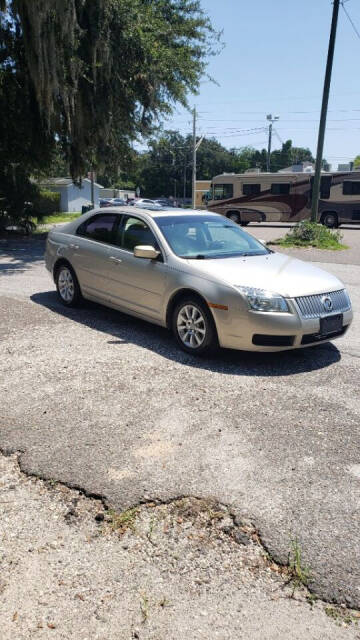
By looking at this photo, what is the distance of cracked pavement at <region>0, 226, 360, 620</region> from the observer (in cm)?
297

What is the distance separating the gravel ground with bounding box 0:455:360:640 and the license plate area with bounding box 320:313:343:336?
2788mm

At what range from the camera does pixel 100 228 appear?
7.18 m

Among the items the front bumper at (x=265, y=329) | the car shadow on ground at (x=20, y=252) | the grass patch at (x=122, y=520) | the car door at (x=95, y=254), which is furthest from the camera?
the car shadow on ground at (x=20, y=252)

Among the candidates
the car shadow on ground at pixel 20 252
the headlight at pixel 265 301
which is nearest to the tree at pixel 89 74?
the car shadow on ground at pixel 20 252

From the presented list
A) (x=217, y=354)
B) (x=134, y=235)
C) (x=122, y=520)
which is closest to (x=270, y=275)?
(x=217, y=354)

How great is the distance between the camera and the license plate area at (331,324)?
532 centimetres

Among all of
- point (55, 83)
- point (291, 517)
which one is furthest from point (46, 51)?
point (291, 517)

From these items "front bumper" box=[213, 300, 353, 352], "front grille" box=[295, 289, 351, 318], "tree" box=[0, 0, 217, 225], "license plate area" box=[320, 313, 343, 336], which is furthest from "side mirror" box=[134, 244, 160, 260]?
"tree" box=[0, 0, 217, 225]

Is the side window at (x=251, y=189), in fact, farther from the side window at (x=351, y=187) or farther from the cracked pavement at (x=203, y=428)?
the cracked pavement at (x=203, y=428)

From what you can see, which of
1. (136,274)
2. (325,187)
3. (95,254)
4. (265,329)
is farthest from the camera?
(325,187)

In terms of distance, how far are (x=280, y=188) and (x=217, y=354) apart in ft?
87.6

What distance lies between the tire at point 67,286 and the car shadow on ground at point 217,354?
13.0 inches

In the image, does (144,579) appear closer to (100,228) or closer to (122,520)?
(122,520)

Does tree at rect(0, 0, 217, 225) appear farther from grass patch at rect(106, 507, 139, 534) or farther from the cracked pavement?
grass patch at rect(106, 507, 139, 534)
